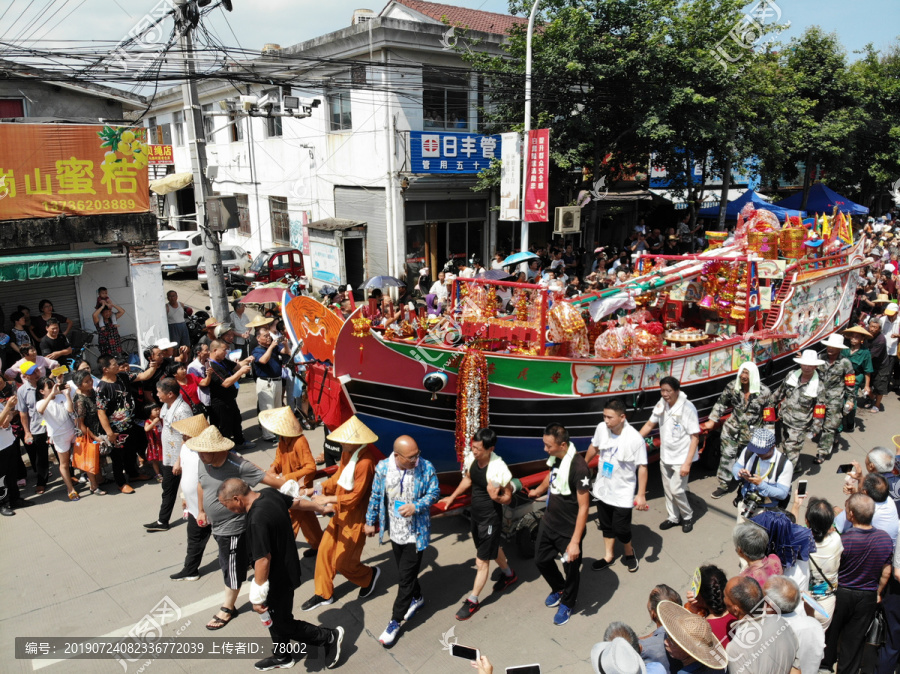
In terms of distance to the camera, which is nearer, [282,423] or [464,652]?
[464,652]

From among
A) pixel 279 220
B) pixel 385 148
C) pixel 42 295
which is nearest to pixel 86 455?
pixel 42 295

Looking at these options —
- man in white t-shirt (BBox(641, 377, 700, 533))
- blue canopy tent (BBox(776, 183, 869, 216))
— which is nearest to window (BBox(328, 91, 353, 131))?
man in white t-shirt (BBox(641, 377, 700, 533))

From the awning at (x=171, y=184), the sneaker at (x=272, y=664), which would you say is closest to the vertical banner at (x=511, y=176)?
the sneaker at (x=272, y=664)

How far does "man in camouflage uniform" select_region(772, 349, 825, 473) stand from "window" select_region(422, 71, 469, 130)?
38.1 ft

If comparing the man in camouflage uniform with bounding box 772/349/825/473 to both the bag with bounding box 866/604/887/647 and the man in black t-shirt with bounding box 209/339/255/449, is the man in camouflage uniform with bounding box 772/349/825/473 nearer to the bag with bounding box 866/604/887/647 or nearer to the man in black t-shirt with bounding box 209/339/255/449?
the bag with bounding box 866/604/887/647

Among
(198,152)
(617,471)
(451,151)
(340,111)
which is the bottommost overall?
(617,471)

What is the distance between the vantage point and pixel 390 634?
15.0 feet

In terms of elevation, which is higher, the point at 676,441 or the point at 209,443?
the point at 209,443

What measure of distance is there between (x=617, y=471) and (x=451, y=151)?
12.4 metres

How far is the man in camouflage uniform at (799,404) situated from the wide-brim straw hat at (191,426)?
5.98 m

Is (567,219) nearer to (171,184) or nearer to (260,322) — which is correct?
(260,322)

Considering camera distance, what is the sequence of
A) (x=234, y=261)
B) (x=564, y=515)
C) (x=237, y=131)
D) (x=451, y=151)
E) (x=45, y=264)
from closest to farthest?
(x=564, y=515)
(x=45, y=264)
(x=451, y=151)
(x=234, y=261)
(x=237, y=131)

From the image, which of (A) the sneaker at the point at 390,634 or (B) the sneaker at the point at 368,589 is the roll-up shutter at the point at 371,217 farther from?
(A) the sneaker at the point at 390,634

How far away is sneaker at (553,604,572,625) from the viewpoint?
4801 millimetres
